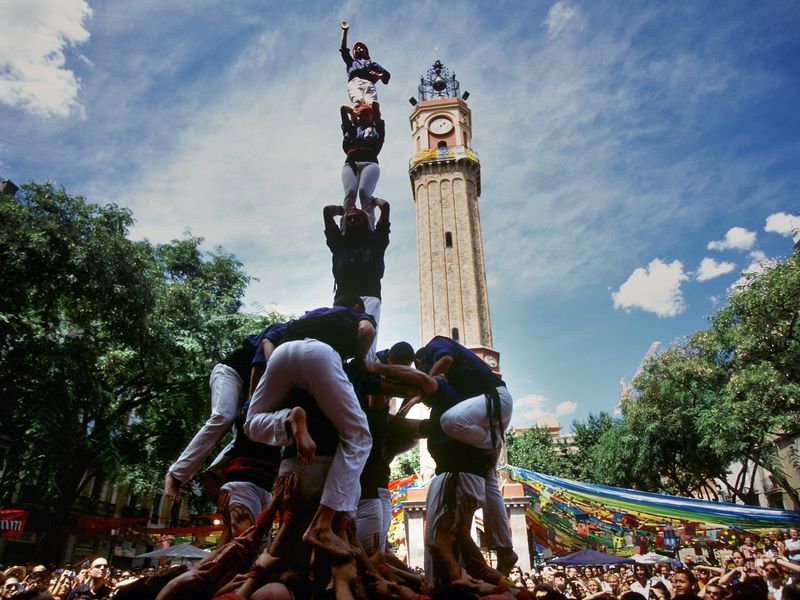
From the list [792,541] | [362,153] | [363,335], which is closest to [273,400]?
[363,335]

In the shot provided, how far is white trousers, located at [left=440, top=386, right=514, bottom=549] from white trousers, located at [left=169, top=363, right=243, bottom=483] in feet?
6.71

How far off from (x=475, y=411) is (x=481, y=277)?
148 ft

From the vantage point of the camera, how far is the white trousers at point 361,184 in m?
6.66

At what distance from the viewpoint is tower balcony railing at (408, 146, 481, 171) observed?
2037 inches

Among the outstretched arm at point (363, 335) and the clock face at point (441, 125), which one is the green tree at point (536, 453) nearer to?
the clock face at point (441, 125)

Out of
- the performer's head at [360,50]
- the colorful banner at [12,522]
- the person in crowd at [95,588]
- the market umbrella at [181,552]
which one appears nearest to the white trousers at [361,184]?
the performer's head at [360,50]

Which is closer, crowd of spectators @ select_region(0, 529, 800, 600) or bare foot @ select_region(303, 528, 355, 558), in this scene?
bare foot @ select_region(303, 528, 355, 558)

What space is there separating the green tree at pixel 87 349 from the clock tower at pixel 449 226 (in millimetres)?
26862

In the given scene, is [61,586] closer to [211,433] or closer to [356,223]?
[211,433]

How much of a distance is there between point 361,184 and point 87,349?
555 inches

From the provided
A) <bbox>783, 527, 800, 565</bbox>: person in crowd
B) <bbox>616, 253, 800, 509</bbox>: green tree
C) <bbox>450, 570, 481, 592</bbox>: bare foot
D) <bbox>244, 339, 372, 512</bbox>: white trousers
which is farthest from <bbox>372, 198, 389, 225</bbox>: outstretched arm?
<bbox>616, 253, 800, 509</bbox>: green tree

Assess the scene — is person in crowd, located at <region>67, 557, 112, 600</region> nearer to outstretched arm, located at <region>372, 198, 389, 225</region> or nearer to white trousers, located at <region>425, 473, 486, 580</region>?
white trousers, located at <region>425, 473, 486, 580</region>

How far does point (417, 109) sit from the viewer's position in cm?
5606

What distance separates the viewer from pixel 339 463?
3418 mm
